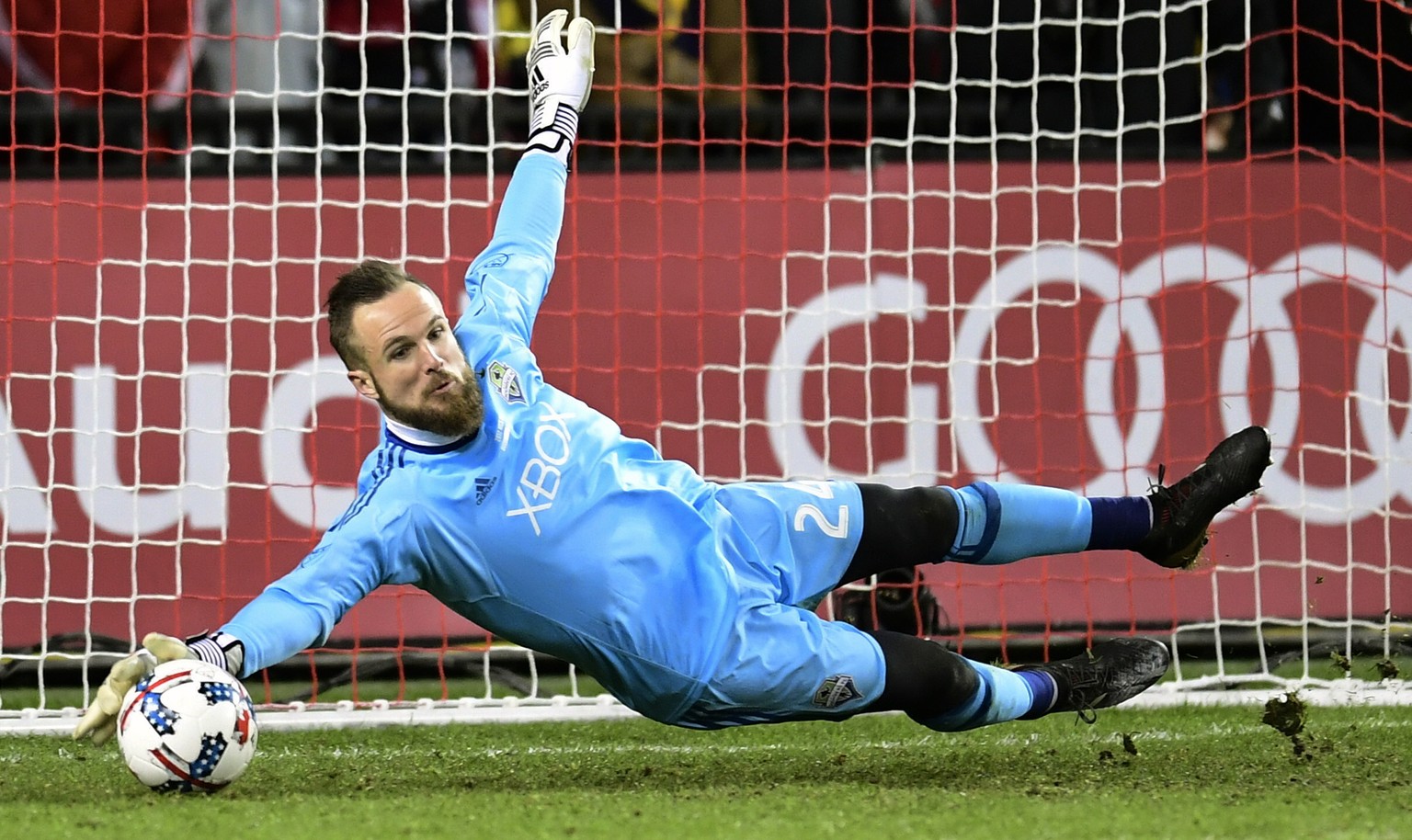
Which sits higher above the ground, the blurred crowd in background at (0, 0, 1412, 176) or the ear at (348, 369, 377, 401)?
the blurred crowd in background at (0, 0, 1412, 176)

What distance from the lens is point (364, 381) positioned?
3.89m

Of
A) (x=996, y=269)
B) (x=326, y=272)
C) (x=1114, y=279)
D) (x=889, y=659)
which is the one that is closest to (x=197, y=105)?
(x=326, y=272)

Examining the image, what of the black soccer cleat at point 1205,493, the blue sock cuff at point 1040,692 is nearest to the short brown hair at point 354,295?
the blue sock cuff at point 1040,692

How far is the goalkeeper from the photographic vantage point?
3.78 metres

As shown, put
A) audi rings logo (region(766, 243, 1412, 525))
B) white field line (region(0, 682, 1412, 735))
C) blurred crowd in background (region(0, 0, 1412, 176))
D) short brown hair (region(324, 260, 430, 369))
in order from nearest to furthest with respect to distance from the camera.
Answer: short brown hair (region(324, 260, 430, 369)) → white field line (region(0, 682, 1412, 735)) → audi rings logo (region(766, 243, 1412, 525)) → blurred crowd in background (region(0, 0, 1412, 176))

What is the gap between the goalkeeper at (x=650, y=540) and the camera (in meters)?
3.78

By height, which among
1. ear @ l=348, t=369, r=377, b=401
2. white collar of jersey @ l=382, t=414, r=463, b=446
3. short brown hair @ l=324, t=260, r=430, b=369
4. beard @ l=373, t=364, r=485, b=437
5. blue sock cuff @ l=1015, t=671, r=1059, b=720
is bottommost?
blue sock cuff @ l=1015, t=671, r=1059, b=720

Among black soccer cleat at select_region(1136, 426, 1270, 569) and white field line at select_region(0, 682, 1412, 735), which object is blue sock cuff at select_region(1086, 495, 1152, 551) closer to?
black soccer cleat at select_region(1136, 426, 1270, 569)

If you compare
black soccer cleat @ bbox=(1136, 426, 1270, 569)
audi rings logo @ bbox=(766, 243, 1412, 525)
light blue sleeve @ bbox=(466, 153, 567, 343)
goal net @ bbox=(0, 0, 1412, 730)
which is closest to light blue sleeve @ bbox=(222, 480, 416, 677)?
light blue sleeve @ bbox=(466, 153, 567, 343)

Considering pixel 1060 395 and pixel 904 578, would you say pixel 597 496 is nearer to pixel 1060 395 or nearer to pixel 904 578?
pixel 904 578

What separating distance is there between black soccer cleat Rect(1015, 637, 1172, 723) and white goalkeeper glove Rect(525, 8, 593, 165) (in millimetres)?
1819

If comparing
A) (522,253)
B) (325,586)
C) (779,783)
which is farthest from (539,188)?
(779,783)

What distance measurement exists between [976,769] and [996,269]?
8.90 ft

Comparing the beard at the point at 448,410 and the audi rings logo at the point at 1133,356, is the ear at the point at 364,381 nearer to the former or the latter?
the beard at the point at 448,410
